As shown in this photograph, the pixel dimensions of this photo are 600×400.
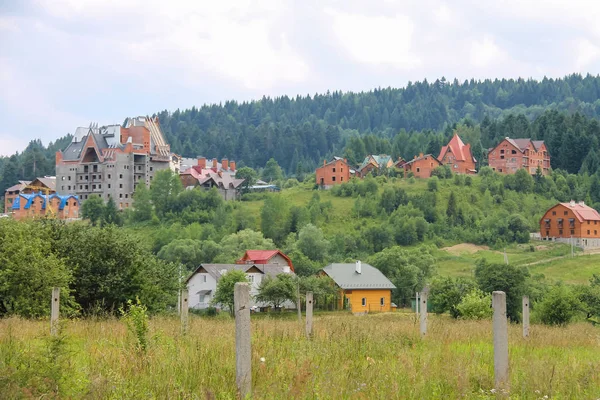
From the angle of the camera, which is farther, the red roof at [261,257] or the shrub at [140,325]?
the red roof at [261,257]

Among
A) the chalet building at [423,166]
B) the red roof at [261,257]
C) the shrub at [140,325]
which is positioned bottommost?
the red roof at [261,257]

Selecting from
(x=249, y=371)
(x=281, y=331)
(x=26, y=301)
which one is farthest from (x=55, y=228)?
(x=249, y=371)

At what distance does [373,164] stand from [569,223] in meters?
39.2

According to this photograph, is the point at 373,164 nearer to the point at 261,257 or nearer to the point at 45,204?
the point at 45,204

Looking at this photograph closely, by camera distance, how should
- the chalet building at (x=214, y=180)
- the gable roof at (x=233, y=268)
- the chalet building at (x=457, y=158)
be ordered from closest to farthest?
1. the gable roof at (x=233, y=268)
2. the chalet building at (x=457, y=158)
3. the chalet building at (x=214, y=180)

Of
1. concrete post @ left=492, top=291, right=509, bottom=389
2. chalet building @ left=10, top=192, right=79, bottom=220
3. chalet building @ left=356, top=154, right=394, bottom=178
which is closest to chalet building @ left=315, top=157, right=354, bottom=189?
chalet building @ left=356, top=154, right=394, bottom=178

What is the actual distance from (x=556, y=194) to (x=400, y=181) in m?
19.7

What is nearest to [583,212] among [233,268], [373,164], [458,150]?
[458,150]

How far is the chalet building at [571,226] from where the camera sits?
8762 cm

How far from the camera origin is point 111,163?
4749 inches

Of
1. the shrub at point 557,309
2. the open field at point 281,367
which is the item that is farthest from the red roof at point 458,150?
the open field at point 281,367

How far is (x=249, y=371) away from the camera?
8703 millimetres

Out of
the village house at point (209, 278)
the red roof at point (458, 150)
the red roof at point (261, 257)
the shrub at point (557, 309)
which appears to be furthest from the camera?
the red roof at point (458, 150)

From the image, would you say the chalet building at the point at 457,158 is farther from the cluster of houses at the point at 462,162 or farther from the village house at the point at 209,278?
the village house at the point at 209,278
